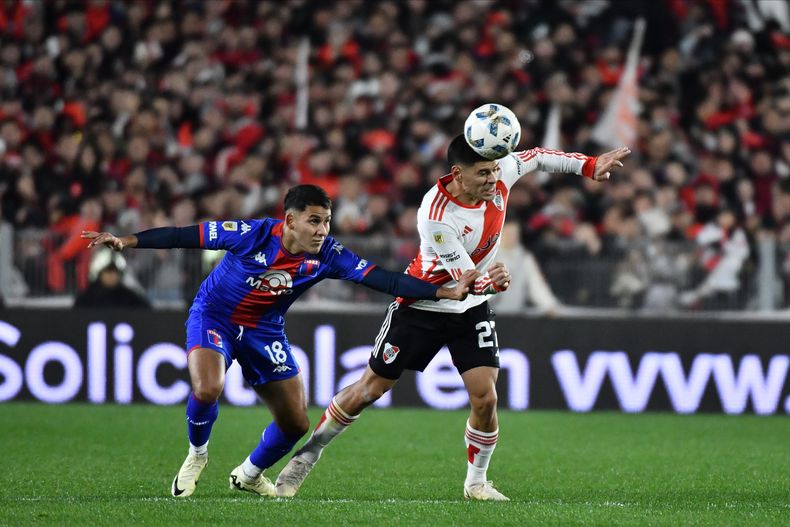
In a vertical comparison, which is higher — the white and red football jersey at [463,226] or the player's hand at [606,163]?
the player's hand at [606,163]

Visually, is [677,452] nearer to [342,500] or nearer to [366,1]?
[342,500]

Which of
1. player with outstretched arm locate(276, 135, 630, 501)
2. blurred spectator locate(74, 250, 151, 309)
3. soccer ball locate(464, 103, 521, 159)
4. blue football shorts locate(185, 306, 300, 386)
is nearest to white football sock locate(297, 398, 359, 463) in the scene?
player with outstretched arm locate(276, 135, 630, 501)

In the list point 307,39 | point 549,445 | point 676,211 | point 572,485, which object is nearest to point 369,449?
point 549,445

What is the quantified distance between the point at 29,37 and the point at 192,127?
2636mm

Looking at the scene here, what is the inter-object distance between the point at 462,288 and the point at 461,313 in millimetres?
855

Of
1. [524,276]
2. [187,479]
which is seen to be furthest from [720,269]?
[187,479]

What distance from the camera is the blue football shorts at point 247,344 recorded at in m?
8.23

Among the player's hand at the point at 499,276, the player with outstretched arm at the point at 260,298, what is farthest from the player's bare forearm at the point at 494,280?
A: the player with outstretched arm at the point at 260,298

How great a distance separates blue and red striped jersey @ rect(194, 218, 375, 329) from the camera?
8.11 meters

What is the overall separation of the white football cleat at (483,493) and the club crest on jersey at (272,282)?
5.65 feet

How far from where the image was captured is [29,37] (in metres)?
17.3

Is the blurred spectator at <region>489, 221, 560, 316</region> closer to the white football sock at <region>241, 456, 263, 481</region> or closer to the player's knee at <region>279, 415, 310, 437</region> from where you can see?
the player's knee at <region>279, 415, 310, 437</region>

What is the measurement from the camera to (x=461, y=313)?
8.45 metres

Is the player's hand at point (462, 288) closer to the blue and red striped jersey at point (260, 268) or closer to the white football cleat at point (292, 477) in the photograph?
the blue and red striped jersey at point (260, 268)
